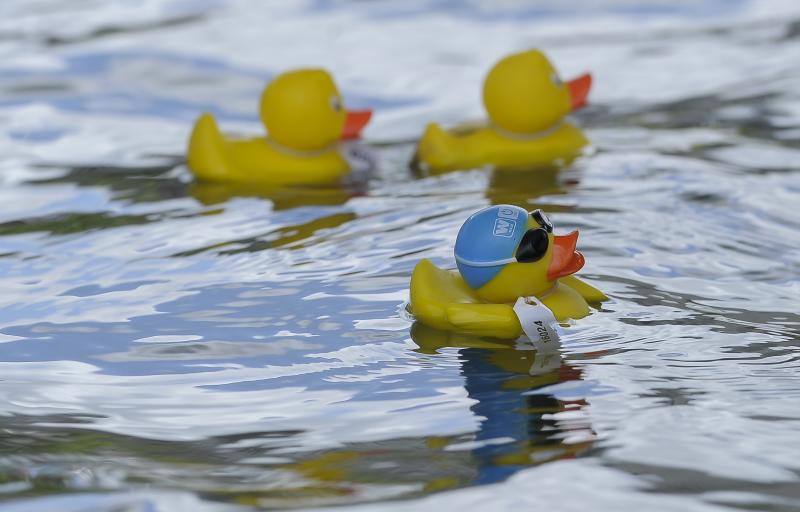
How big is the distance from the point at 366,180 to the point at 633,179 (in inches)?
45.3

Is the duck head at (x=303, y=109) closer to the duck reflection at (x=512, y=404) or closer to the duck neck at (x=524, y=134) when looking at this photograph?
the duck neck at (x=524, y=134)

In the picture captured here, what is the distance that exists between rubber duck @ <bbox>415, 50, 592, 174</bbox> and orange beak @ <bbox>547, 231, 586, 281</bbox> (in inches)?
81.7

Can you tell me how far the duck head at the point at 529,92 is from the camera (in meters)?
5.60

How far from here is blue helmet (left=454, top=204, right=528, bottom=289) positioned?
353 cm

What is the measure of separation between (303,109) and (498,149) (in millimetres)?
893

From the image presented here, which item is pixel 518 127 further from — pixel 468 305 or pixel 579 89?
pixel 468 305

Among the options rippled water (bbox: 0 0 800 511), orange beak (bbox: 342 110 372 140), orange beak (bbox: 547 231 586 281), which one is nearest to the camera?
rippled water (bbox: 0 0 800 511)

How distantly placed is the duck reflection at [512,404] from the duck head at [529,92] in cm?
208

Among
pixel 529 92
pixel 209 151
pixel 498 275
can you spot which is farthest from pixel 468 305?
pixel 209 151

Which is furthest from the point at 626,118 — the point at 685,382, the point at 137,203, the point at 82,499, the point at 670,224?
the point at 82,499

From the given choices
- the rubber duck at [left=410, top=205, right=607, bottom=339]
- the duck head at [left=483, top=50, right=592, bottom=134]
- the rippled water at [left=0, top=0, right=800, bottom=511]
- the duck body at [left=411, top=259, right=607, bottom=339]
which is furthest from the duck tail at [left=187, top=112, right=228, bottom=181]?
the rubber duck at [left=410, top=205, right=607, bottom=339]

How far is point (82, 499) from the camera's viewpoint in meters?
2.77

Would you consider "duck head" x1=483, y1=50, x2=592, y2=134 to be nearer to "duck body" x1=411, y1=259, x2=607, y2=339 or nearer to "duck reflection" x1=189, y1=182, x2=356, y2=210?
"duck reflection" x1=189, y1=182, x2=356, y2=210

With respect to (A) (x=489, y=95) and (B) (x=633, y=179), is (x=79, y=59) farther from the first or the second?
(B) (x=633, y=179)
